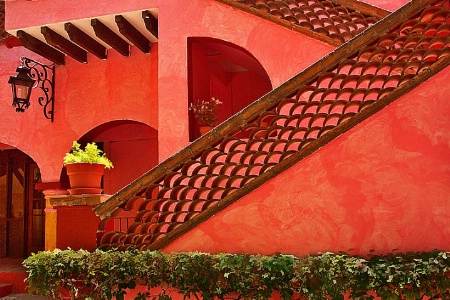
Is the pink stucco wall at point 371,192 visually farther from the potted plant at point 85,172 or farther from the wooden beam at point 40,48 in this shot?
the wooden beam at point 40,48

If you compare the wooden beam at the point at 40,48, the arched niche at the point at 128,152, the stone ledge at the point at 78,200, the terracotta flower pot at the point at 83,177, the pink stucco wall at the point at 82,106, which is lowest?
the stone ledge at the point at 78,200

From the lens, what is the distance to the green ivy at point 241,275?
344cm

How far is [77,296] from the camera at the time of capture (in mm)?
4273

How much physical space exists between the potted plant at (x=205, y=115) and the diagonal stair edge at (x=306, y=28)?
46.7 inches

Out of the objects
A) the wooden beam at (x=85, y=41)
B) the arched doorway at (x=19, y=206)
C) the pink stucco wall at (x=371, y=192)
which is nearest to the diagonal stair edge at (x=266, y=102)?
the pink stucco wall at (x=371, y=192)

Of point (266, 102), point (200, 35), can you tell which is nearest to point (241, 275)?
point (266, 102)

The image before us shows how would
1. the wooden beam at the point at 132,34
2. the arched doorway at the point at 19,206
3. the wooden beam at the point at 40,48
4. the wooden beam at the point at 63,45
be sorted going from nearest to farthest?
the wooden beam at the point at 132,34 → the wooden beam at the point at 63,45 → the wooden beam at the point at 40,48 → the arched doorway at the point at 19,206

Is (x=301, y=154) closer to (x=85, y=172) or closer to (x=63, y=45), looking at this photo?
(x=85, y=172)

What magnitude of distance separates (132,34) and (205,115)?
221 centimetres

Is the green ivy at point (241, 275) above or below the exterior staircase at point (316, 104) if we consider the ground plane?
below

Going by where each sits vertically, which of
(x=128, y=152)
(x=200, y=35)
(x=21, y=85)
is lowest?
(x=128, y=152)

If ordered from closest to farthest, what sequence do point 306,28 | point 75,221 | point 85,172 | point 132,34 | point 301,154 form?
point 301,154 < point 75,221 < point 85,172 < point 306,28 < point 132,34

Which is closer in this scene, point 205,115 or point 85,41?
point 205,115

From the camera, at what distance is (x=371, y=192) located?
3803 millimetres
